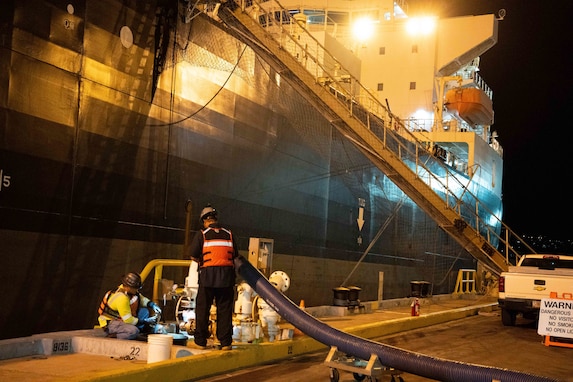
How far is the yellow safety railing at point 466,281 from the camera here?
25172 millimetres

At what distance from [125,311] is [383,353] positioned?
3.25 meters

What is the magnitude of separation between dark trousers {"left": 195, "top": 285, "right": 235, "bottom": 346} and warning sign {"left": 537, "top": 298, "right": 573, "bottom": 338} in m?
6.31

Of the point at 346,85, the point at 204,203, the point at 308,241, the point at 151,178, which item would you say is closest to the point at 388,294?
the point at 308,241

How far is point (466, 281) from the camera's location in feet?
84.7

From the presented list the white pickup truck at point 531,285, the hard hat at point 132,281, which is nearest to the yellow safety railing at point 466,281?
Result: the white pickup truck at point 531,285

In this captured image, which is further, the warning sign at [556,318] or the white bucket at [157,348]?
the warning sign at [556,318]

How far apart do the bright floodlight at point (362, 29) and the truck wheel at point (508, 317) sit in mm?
16778

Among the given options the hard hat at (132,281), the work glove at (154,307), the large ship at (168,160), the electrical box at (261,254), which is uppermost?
the large ship at (168,160)

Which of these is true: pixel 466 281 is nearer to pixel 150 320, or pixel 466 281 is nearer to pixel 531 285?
pixel 531 285

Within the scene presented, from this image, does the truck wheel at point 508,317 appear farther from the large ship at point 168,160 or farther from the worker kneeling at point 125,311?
the worker kneeling at point 125,311

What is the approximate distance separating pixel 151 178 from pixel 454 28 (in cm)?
2095

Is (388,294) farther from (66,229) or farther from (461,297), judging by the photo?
(66,229)

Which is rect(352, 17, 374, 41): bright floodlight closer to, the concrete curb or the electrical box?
the concrete curb

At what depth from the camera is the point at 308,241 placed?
48.7 ft
